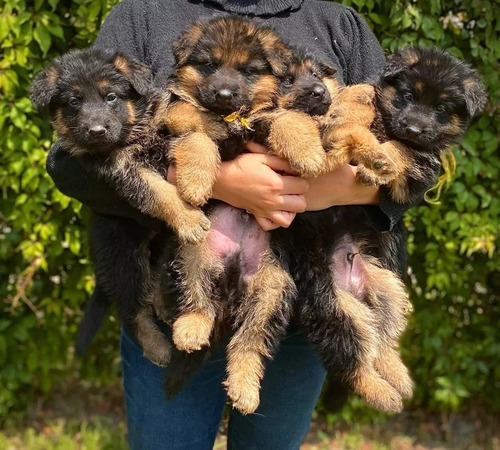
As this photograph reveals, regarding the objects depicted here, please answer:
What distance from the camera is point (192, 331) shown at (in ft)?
7.20

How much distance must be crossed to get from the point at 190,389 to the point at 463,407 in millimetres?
2509

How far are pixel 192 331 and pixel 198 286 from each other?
6.7 inches

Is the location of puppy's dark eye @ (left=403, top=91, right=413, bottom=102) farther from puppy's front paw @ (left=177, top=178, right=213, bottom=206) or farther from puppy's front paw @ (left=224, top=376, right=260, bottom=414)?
puppy's front paw @ (left=224, top=376, right=260, bottom=414)

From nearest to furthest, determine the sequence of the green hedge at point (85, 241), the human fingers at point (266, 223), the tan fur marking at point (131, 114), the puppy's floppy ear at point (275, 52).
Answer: the human fingers at point (266, 223), the puppy's floppy ear at point (275, 52), the tan fur marking at point (131, 114), the green hedge at point (85, 241)

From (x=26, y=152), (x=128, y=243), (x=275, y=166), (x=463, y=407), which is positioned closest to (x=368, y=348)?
(x=275, y=166)

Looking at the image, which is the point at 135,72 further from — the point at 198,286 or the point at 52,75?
the point at 198,286

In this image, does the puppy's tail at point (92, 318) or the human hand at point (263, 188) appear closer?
the human hand at point (263, 188)

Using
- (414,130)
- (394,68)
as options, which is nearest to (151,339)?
(414,130)

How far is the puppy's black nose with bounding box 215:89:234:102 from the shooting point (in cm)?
219

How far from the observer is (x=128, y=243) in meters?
2.56

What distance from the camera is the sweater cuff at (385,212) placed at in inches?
87.0

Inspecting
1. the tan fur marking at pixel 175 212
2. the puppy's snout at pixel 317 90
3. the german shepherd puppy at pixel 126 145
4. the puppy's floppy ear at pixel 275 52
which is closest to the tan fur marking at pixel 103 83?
the german shepherd puppy at pixel 126 145

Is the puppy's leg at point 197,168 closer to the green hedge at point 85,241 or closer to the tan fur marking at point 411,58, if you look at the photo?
the tan fur marking at point 411,58

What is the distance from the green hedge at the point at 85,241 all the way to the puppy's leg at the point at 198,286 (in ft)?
3.93
